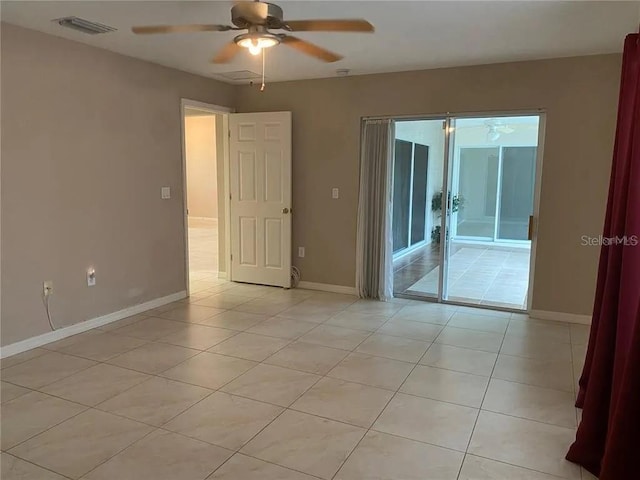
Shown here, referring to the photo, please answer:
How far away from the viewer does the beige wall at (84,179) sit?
141 inches

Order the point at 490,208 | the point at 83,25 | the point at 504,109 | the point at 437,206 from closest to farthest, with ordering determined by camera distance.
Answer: the point at 83,25
the point at 504,109
the point at 437,206
the point at 490,208

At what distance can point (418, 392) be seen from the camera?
309 centimetres

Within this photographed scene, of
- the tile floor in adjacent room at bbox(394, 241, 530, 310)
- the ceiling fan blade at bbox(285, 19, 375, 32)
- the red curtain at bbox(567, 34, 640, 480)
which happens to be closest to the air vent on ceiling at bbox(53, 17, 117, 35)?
the ceiling fan blade at bbox(285, 19, 375, 32)

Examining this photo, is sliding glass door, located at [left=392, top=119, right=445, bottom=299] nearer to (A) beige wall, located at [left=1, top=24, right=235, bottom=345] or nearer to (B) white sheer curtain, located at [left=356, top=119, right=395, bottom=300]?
(B) white sheer curtain, located at [left=356, top=119, right=395, bottom=300]

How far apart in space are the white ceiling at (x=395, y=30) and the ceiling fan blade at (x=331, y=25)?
492 millimetres

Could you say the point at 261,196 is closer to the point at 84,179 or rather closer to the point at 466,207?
the point at 84,179

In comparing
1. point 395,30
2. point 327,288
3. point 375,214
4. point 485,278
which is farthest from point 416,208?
point 395,30

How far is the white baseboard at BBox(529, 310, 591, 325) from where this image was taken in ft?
15.0

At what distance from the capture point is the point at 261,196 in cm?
583

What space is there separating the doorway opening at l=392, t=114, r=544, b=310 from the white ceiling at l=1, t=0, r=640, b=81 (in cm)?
79

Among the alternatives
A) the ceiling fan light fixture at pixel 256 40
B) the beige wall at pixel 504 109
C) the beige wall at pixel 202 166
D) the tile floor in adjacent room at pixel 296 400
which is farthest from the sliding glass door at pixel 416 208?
the beige wall at pixel 202 166

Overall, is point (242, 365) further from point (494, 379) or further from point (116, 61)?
point (116, 61)

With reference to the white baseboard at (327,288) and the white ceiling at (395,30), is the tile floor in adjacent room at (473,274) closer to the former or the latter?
the white baseboard at (327,288)

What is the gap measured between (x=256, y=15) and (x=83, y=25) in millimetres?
1792
